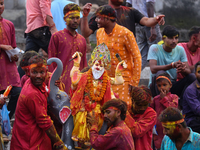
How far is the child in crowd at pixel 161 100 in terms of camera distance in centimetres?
566

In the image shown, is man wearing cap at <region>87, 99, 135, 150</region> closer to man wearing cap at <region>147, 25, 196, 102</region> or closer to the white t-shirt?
man wearing cap at <region>147, 25, 196, 102</region>

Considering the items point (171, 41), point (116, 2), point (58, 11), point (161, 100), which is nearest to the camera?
point (161, 100)

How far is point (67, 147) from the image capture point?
16.1ft

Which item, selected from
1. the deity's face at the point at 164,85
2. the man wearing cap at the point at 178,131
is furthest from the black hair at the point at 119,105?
the deity's face at the point at 164,85

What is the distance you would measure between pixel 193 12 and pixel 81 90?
7269 millimetres

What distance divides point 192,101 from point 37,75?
2.76 m

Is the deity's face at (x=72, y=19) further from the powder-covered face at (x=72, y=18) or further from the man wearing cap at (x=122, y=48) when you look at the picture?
the man wearing cap at (x=122, y=48)

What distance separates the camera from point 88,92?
504cm

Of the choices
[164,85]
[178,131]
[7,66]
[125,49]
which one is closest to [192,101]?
[164,85]

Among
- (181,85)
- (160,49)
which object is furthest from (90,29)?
(181,85)

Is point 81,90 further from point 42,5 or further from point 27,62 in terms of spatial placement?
point 42,5

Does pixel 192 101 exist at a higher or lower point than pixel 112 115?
lower

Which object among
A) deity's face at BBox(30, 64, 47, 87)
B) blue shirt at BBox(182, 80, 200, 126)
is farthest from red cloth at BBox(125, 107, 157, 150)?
blue shirt at BBox(182, 80, 200, 126)

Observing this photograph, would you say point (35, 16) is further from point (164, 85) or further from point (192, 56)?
point (192, 56)
